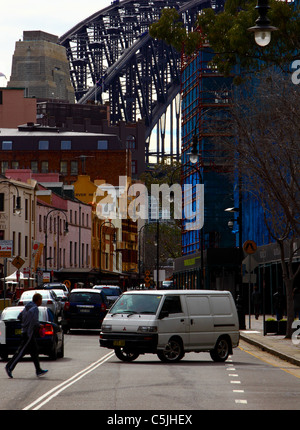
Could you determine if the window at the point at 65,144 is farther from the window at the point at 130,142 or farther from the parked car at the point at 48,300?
the parked car at the point at 48,300

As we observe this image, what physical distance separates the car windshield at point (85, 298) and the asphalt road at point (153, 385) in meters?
11.9

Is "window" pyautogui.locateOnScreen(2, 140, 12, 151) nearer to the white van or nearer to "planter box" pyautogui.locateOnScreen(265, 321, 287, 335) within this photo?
"planter box" pyautogui.locateOnScreen(265, 321, 287, 335)

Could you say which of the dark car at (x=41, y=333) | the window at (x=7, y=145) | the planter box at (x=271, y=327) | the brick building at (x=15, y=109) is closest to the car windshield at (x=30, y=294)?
the planter box at (x=271, y=327)

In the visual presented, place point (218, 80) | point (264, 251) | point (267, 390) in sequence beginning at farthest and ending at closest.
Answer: point (218, 80)
point (264, 251)
point (267, 390)

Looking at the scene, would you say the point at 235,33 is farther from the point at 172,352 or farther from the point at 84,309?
the point at 84,309

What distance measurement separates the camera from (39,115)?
541 ft

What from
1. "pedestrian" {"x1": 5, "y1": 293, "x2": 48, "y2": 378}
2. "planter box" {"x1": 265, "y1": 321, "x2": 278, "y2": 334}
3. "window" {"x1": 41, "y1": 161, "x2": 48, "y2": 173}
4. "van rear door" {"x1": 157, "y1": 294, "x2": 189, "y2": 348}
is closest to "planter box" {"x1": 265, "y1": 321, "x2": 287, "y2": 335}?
"planter box" {"x1": 265, "y1": 321, "x2": 278, "y2": 334}

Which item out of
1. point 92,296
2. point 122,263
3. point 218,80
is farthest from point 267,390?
point 122,263

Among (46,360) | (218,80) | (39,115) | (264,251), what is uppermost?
(39,115)

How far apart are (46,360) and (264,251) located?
114 ft

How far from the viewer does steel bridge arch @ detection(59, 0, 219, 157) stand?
613 ft

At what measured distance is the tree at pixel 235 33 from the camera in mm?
22875
